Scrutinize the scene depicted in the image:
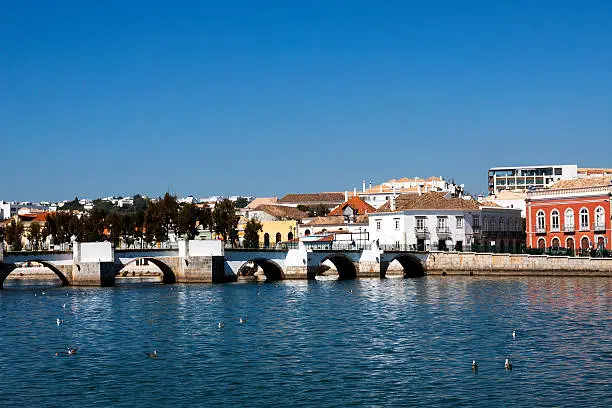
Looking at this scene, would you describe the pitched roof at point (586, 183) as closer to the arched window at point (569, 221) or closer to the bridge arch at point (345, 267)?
the arched window at point (569, 221)

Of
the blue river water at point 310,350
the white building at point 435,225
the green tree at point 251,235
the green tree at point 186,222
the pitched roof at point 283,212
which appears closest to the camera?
the blue river water at point 310,350

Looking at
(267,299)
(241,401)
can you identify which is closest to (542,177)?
(267,299)

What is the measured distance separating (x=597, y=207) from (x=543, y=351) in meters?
57.2

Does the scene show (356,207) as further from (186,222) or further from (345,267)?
(345,267)

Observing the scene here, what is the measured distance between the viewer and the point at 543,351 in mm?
39062

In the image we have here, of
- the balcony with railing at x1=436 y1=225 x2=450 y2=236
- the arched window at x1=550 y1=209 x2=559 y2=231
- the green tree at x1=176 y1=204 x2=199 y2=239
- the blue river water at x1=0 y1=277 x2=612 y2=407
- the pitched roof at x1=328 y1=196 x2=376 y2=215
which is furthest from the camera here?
the pitched roof at x1=328 y1=196 x2=376 y2=215

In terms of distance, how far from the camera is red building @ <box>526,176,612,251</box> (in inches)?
3631

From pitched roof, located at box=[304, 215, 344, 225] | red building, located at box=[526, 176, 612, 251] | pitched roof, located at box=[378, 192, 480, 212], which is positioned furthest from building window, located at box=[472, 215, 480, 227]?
pitched roof, located at box=[304, 215, 344, 225]

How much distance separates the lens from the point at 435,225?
103375 mm

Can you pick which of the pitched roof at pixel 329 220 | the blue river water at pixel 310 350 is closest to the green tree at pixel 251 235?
the pitched roof at pixel 329 220

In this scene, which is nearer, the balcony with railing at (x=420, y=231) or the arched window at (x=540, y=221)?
the arched window at (x=540, y=221)

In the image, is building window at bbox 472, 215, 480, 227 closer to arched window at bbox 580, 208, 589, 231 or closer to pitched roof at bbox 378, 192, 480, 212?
pitched roof at bbox 378, 192, 480, 212

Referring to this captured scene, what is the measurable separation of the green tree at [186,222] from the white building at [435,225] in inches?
818

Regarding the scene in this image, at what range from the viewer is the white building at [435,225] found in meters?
103
